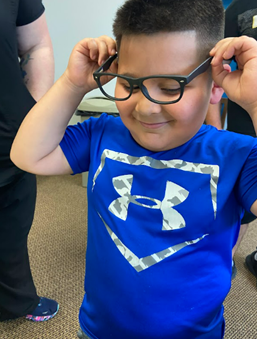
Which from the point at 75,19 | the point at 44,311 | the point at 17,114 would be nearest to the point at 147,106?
the point at 17,114

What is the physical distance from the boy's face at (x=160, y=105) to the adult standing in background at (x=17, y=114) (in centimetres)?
39

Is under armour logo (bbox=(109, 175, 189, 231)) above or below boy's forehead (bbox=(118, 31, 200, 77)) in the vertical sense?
below

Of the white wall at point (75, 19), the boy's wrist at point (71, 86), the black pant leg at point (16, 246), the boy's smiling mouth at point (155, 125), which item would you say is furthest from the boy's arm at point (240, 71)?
the white wall at point (75, 19)

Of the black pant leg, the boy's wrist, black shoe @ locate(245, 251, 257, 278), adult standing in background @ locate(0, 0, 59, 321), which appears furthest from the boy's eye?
black shoe @ locate(245, 251, 257, 278)

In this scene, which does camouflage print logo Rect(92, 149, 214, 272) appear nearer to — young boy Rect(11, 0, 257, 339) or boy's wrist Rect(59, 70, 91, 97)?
young boy Rect(11, 0, 257, 339)

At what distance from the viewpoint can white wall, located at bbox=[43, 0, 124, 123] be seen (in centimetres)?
235

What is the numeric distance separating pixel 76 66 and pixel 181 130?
0.29 metres

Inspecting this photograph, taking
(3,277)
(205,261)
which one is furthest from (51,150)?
(3,277)

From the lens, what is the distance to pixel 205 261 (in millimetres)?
577

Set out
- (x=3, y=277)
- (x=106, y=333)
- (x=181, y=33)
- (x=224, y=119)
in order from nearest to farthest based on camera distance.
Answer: (x=181, y=33)
(x=106, y=333)
(x=3, y=277)
(x=224, y=119)

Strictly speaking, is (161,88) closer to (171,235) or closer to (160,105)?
(160,105)

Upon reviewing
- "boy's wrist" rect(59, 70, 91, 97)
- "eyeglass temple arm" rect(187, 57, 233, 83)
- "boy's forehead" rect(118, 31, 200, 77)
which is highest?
"boy's forehead" rect(118, 31, 200, 77)

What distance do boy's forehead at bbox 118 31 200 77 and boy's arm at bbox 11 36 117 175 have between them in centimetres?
12

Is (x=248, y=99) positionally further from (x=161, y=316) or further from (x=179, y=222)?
(x=161, y=316)
